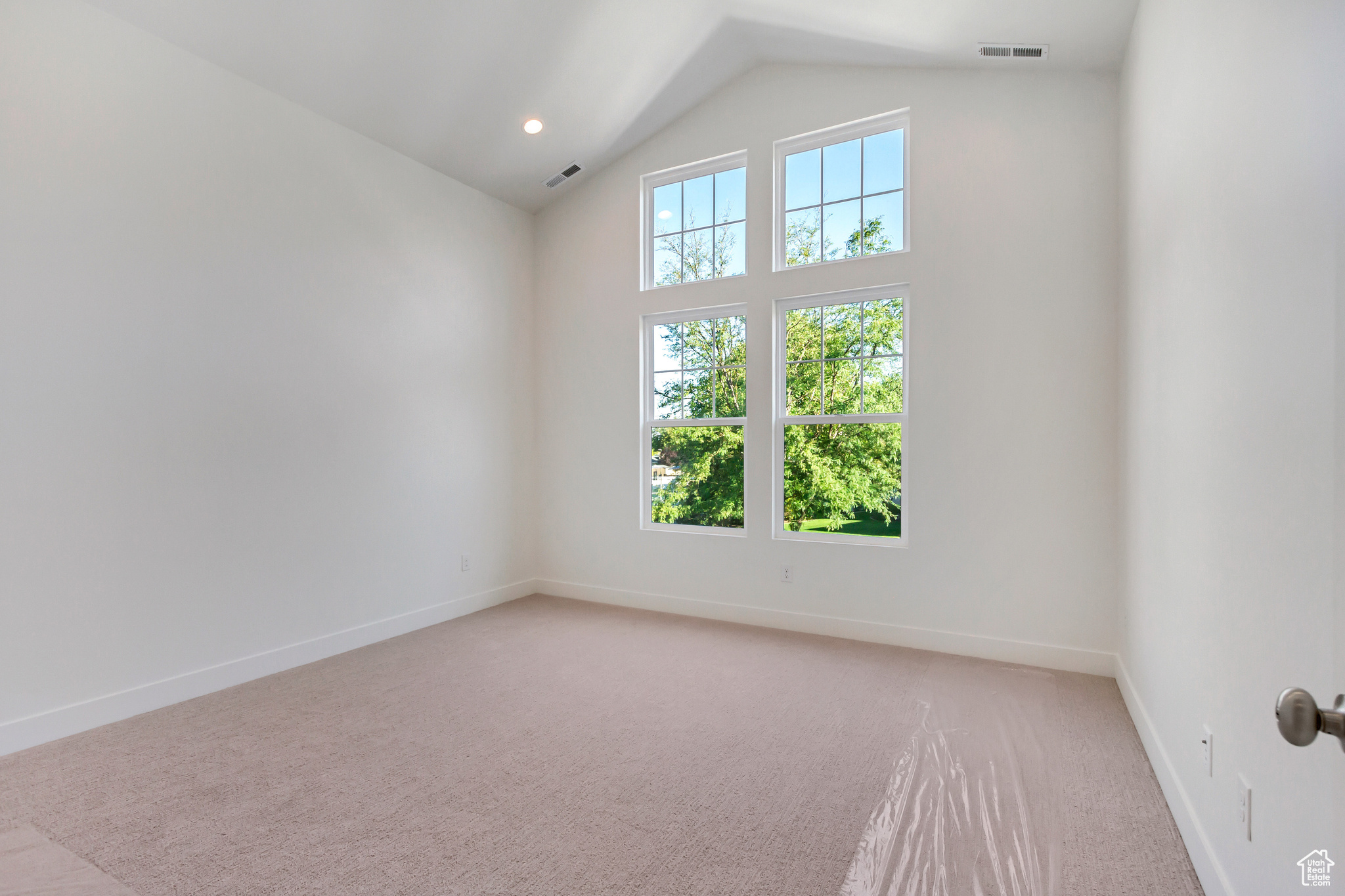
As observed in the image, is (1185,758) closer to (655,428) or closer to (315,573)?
(655,428)

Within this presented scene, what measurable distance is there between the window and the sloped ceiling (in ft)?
4.74

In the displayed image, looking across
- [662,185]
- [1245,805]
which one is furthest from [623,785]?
[662,185]

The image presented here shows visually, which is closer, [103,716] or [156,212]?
[103,716]

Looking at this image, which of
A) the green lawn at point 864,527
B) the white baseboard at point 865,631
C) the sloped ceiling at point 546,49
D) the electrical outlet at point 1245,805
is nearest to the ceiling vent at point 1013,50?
the sloped ceiling at point 546,49

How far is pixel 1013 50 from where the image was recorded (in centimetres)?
333

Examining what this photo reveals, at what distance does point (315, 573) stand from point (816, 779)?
288 centimetres

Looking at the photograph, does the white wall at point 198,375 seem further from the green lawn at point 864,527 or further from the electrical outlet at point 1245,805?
the electrical outlet at point 1245,805

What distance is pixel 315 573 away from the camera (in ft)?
12.1

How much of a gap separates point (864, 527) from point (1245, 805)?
254 cm

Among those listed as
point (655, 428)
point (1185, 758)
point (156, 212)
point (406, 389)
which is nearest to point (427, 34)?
point (156, 212)

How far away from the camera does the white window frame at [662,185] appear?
4.48 meters

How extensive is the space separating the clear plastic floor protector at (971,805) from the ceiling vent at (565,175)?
4.00m

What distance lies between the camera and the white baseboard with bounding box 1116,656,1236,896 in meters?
1.68

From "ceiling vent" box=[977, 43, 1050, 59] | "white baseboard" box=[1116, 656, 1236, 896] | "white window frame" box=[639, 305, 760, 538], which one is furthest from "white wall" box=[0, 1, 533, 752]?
"white baseboard" box=[1116, 656, 1236, 896]
